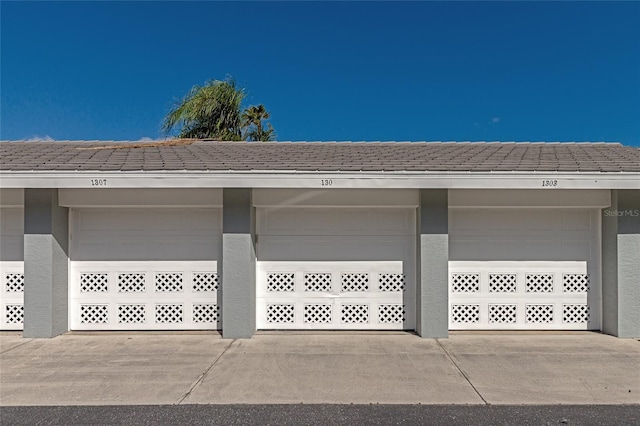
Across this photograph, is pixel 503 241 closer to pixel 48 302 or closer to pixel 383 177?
pixel 383 177

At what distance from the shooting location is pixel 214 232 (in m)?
6.30

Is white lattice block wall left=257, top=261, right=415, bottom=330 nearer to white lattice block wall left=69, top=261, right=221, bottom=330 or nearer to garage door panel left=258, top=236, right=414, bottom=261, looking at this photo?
garage door panel left=258, top=236, right=414, bottom=261

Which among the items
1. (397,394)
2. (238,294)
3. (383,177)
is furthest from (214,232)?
(397,394)

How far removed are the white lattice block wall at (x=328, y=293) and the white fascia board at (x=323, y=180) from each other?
1505mm

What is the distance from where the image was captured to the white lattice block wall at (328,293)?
6266 mm

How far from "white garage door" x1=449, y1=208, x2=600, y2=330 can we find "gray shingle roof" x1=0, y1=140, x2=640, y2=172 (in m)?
0.89

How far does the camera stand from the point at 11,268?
6172mm

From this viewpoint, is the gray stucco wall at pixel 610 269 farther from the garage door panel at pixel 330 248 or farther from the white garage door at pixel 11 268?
the white garage door at pixel 11 268

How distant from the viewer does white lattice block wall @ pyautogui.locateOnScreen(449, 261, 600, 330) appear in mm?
6246

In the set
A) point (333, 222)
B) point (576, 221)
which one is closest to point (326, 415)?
point (333, 222)

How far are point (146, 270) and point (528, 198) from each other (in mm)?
6476

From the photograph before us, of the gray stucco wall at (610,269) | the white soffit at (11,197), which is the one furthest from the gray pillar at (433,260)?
the white soffit at (11,197)

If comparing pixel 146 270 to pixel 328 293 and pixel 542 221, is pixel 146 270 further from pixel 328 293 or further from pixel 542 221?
pixel 542 221

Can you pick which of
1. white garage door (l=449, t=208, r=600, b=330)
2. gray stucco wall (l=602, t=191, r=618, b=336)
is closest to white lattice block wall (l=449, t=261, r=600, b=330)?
white garage door (l=449, t=208, r=600, b=330)
